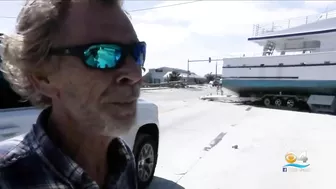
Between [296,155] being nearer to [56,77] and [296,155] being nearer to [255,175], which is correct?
[255,175]

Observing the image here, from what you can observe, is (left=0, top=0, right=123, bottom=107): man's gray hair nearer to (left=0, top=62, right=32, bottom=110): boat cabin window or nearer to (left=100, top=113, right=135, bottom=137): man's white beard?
(left=100, top=113, right=135, bottom=137): man's white beard

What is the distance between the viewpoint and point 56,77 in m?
1.19

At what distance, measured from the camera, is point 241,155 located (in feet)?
22.6

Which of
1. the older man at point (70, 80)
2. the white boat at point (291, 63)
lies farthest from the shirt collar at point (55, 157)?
the white boat at point (291, 63)

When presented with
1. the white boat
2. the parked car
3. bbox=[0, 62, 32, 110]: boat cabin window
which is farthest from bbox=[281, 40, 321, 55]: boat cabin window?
bbox=[0, 62, 32, 110]: boat cabin window

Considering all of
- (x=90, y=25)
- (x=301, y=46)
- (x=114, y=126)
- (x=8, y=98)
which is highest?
(x=301, y=46)

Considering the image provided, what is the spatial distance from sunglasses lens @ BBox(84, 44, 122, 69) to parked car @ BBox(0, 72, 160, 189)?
88.6 inches

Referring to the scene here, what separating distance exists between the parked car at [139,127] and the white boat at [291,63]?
1460 cm

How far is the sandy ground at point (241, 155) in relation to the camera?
519cm

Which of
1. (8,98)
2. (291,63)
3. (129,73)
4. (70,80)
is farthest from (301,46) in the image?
(70,80)

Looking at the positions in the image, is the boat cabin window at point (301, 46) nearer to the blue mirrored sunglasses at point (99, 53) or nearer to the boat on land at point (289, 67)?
the boat on land at point (289, 67)

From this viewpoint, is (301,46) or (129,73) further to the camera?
(301,46)

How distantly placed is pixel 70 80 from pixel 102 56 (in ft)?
0.47

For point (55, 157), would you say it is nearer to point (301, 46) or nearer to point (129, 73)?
point (129, 73)
